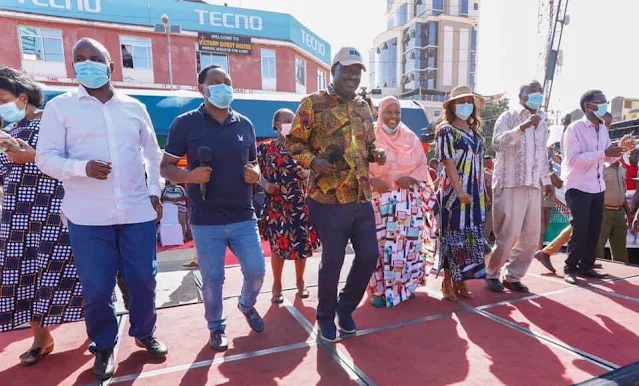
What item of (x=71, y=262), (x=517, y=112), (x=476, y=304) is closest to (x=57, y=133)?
(x=71, y=262)

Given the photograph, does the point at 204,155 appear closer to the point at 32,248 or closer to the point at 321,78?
the point at 32,248

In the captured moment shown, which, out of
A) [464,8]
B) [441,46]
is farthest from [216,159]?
[464,8]

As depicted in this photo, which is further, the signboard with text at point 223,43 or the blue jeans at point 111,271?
the signboard with text at point 223,43

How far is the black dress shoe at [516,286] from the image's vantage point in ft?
12.4

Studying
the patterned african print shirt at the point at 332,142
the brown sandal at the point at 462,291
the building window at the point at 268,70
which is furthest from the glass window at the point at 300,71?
the patterned african print shirt at the point at 332,142

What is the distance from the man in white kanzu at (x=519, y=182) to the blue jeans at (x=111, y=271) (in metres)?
3.02

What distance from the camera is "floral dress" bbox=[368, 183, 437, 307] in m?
3.49

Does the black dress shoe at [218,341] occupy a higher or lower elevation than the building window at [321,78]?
lower

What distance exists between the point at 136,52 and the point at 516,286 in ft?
66.3

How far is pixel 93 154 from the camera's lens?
2.23 m

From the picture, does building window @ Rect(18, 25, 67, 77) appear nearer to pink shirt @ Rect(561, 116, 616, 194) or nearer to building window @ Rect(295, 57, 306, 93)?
building window @ Rect(295, 57, 306, 93)

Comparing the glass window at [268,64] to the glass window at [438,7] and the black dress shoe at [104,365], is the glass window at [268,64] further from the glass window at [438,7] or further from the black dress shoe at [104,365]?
the glass window at [438,7]

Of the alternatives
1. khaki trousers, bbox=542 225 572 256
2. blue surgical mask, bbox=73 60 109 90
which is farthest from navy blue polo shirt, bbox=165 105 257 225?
khaki trousers, bbox=542 225 572 256

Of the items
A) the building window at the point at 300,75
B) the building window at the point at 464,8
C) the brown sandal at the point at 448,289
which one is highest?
the building window at the point at 464,8
